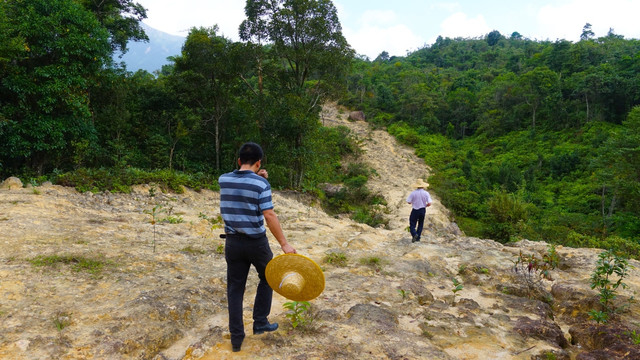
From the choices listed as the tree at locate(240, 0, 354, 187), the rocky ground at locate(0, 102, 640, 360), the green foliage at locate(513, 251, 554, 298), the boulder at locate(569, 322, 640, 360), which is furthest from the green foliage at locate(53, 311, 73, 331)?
the tree at locate(240, 0, 354, 187)

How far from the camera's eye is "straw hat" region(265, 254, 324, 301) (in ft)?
7.93

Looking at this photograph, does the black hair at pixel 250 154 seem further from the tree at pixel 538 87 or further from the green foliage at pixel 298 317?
the tree at pixel 538 87

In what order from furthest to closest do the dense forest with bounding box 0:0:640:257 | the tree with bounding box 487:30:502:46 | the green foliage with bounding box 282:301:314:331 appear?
the tree with bounding box 487:30:502:46
the dense forest with bounding box 0:0:640:257
the green foliage with bounding box 282:301:314:331

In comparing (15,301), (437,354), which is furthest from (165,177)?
(437,354)

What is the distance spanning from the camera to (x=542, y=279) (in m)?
5.11

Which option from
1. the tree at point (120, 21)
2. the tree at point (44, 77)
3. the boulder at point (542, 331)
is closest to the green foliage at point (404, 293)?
the boulder at point (542, 331)

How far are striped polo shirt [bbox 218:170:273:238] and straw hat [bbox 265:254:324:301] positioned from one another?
0.26 m

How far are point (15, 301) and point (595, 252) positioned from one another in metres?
8.82

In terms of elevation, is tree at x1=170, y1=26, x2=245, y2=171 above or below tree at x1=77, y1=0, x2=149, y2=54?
below

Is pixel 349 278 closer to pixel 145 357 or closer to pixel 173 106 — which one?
pixel 145 357

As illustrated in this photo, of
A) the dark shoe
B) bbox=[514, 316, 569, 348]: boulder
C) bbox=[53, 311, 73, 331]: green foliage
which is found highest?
the dark shoe

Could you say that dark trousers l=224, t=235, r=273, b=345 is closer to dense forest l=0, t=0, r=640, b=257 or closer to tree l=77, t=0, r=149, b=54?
dense forest l=0, t=0, r=640, b=257

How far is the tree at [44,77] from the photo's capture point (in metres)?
9.38

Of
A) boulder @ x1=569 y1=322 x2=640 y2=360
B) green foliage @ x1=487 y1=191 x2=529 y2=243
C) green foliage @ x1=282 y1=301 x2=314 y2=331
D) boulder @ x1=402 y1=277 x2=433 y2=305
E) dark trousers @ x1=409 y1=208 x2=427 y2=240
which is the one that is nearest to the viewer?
boulder @ x1=569 y1=322 x2=640 y2=360
